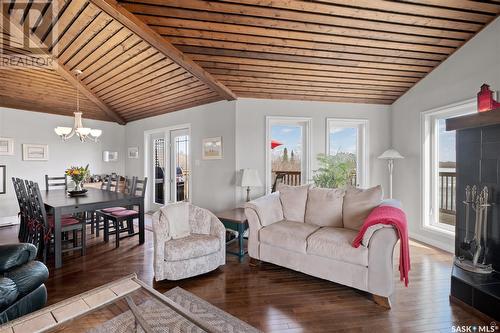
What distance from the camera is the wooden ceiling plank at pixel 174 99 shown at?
4605 mm

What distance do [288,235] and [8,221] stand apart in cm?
593

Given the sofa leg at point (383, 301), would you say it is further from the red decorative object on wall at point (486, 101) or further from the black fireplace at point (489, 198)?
the red decorative object on wall at point (486, 101)

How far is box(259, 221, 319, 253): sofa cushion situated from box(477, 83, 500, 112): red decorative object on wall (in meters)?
2.04

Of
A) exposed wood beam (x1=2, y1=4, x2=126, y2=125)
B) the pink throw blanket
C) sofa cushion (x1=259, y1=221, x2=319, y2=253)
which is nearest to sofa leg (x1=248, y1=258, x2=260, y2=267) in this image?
sofa cushion (x1=259, y1=221, x2=319, y2=253)

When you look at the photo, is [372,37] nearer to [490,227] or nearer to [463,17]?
[463,17]

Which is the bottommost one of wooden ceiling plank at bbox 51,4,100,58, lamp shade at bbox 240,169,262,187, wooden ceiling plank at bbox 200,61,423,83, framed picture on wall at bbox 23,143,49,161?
lamp shade at bbox 240,169,262,187

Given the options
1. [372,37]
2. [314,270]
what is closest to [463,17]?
[372,37]

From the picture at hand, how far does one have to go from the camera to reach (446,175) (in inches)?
158

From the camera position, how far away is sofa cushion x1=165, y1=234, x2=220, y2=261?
2697 millimetres

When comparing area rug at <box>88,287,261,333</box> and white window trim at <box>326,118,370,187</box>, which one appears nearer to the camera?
area rug at <box>88,287,261,333</box>

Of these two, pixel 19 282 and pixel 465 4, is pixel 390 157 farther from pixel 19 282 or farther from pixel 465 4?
pixel 19 282

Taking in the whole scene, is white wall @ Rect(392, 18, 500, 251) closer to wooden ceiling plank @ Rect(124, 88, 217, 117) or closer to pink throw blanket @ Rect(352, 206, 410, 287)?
pink throw blanket @ Rect(352, 206, 410, 287)

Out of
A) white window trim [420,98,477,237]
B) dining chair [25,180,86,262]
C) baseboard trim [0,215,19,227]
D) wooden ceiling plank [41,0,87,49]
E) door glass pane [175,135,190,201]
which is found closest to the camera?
wooden ceiling plank [41,0,87,49]

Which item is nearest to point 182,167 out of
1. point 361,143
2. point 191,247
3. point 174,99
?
point 174,99
